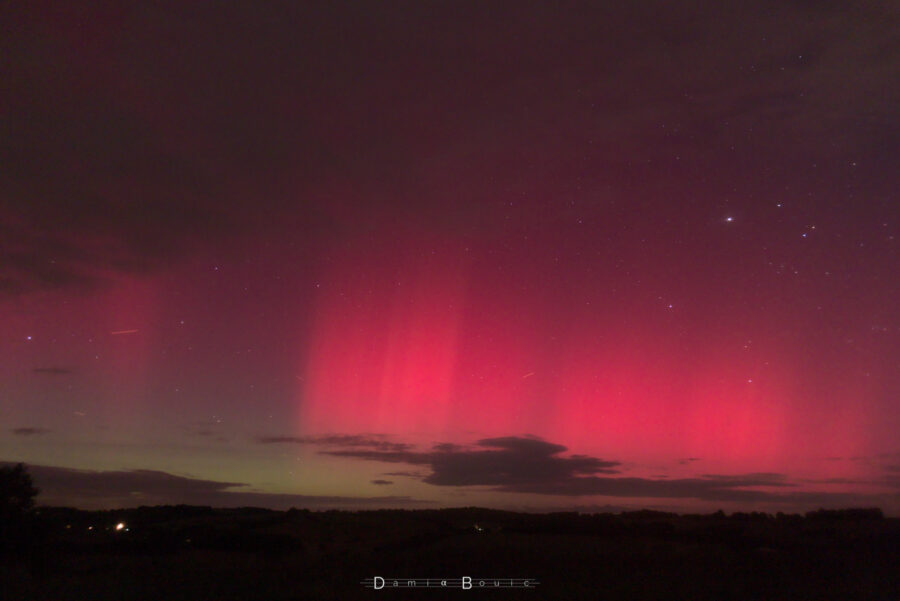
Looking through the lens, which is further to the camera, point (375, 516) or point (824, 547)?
point (375, 516)

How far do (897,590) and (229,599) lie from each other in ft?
66.3

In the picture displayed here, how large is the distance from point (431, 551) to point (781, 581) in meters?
14.3

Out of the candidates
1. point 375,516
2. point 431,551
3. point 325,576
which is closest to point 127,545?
point 325,576

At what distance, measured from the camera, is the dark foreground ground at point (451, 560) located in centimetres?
2112

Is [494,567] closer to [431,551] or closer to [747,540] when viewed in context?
[431,551]

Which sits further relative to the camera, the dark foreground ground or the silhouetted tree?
the silhouetted tree

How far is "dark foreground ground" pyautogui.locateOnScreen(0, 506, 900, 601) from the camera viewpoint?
21125mm

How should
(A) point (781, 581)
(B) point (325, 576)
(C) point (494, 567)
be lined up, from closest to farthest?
1. (A) point (781, 581)
2. (B) point (325, 576)
3. (C) point (494, 567)

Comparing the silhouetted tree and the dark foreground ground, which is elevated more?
the silhouetted tree

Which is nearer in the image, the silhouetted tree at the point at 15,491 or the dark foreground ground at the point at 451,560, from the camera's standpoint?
the dark foreground ground at the point at 451,560

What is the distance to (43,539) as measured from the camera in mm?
25969

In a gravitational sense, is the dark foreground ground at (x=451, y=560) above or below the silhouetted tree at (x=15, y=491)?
below

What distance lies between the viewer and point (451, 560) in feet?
88.7

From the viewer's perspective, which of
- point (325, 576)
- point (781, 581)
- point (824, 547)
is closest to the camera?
point (781, 581)
